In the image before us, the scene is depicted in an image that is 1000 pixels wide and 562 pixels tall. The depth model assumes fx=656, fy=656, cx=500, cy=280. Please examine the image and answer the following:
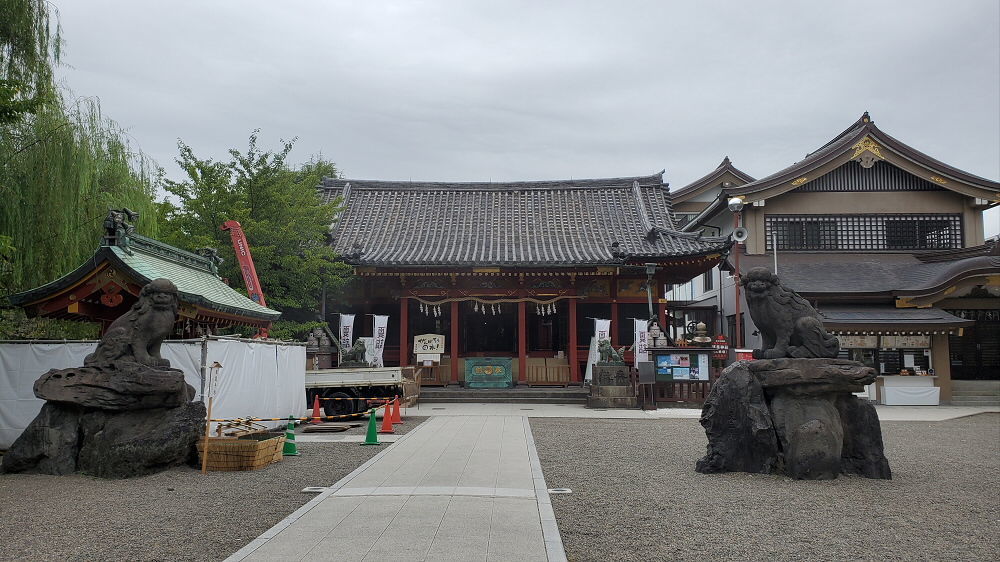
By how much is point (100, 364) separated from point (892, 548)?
9627mm

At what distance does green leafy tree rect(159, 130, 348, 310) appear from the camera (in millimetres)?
17750

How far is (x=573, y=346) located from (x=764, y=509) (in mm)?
16225

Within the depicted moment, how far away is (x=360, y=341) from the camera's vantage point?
62.4 ft

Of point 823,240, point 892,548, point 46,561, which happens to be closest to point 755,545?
point 892,548

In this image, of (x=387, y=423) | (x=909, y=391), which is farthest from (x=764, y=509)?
(x=909, y=391)

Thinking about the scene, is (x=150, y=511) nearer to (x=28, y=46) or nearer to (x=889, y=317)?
(x=28, y=46)

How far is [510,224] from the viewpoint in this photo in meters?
26.5

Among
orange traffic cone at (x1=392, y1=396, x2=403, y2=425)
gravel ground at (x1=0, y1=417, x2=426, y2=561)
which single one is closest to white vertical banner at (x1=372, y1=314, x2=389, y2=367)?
orange traffic cone at (x1=392, y1=396, x2=403, y2=425)

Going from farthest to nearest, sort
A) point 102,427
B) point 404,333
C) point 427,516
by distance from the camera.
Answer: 1. point 404,333
2. point 102,427
3. point 427,516

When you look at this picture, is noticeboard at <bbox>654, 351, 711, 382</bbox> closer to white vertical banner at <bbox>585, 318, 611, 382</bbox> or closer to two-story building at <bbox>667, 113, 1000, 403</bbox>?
white vertical banner at <bbox>585, 318, 611, 382</bbox>

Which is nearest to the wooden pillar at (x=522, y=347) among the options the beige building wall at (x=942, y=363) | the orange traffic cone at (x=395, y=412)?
the orange traffic cone at (x=395, y=412)

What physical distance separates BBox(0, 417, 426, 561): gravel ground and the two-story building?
62.7ft

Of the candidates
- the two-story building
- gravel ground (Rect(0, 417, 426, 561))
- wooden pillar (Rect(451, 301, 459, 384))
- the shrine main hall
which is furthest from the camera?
wooden pillar (Rect(451, 301, 459, 384))

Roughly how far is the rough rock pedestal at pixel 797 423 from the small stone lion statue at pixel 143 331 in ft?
26.3
